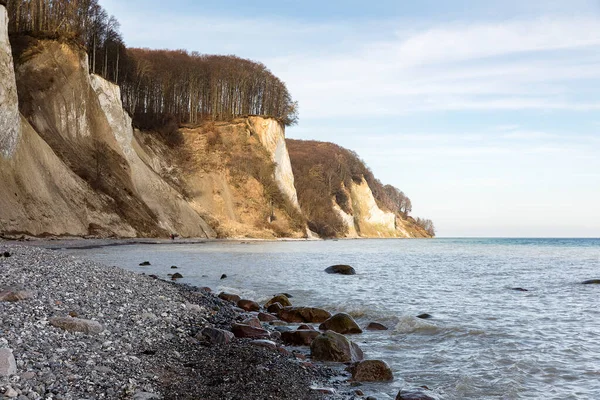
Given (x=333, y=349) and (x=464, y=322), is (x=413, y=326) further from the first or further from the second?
(x=333, y=349)

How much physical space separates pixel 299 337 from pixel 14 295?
16.9ft

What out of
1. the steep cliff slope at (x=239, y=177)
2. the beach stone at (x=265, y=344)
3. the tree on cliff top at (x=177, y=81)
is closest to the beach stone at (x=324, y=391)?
the beach stone at (x=265, y=344)

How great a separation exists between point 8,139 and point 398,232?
111512 millimetres

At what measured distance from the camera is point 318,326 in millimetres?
12219

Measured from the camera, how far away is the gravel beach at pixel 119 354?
5.61 m

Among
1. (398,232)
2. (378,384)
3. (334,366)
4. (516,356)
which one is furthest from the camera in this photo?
(398,232)

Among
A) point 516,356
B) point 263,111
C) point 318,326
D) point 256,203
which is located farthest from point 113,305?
point 263,111

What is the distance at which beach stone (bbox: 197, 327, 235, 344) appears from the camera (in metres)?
8.82

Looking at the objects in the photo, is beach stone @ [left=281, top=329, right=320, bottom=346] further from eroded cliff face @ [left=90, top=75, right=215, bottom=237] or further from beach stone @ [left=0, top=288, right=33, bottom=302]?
eroded cliff face @ [left=90, top=75, right=215, bottom=237]

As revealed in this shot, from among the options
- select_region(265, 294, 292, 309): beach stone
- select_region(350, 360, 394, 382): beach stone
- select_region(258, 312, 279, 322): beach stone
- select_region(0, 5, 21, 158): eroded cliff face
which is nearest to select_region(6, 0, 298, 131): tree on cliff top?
select_region(0, 5, 21, 158): eroded cliff face

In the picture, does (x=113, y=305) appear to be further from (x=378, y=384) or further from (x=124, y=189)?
(x=124, y=189)

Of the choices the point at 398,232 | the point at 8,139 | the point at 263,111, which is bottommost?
the point at 398,232

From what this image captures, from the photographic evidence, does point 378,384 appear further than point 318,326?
No

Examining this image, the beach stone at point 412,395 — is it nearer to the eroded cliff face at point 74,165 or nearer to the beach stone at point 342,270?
the beach stone at point 342,270
